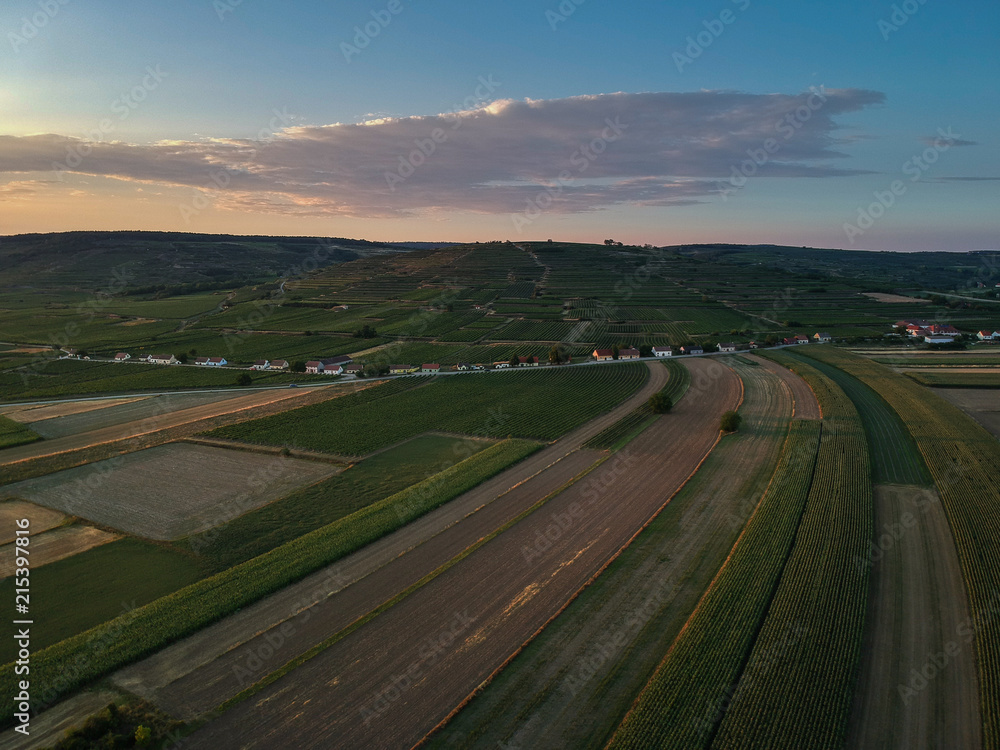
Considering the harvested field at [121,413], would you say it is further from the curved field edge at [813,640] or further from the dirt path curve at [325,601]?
the curved field edge at [813,640]

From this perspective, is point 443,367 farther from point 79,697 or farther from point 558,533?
point 79,697

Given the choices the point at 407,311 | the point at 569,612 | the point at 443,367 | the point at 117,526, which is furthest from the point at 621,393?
the point at 407,311

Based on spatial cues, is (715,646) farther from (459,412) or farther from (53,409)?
(53,409)

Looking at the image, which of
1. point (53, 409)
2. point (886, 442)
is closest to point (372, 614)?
point (886, 442)

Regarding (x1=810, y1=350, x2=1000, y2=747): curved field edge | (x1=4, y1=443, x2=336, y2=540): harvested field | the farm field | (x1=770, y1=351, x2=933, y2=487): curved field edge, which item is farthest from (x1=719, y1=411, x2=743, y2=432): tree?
(x1=4, y1=443, x2=336, y2=540): harvested field

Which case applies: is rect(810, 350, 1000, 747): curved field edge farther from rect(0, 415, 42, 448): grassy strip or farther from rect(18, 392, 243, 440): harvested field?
rect(0, 415, 42, 448): grassy strip
